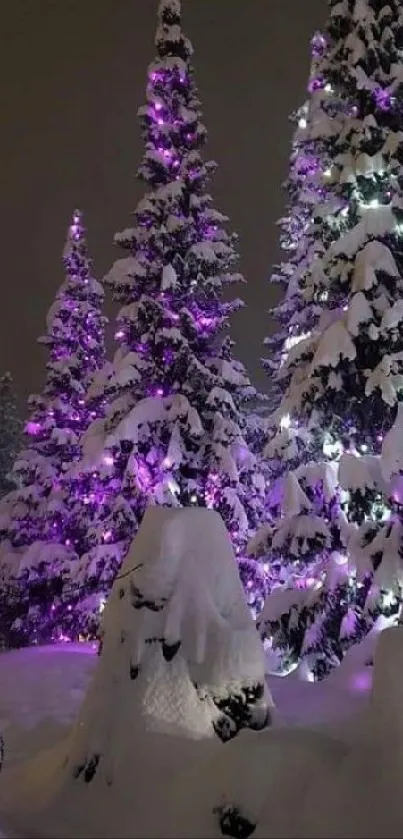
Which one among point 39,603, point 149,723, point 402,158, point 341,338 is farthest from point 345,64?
point 39,603

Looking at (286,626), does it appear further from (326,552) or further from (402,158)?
(402,158)

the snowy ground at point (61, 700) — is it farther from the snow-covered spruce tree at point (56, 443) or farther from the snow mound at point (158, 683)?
the snow-covered spruce tree at point (56, 443)

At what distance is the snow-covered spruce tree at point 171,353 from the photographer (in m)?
19.0

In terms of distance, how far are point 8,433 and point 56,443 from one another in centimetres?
2099

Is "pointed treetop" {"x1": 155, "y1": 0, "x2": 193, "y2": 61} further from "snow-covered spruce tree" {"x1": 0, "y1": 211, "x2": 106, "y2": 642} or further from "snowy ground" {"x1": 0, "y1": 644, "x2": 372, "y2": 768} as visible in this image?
"snowy ground" {"x1": 0, "y1": 644, "x2": 372, "y2": 768}

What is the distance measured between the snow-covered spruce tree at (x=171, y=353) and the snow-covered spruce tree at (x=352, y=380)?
511 centimetres

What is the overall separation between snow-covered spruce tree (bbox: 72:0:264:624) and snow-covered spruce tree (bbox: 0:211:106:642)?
4299 millimetres

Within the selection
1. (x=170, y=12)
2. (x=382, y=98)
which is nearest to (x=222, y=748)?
(x=382, y=98)

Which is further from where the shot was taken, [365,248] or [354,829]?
[365,248]

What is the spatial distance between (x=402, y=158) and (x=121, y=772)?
38.4 feet

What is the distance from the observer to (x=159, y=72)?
20.8 m

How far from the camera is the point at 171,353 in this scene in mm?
19609

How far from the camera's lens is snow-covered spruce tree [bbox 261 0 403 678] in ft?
41.6

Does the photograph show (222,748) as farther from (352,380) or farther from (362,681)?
(352,380)
